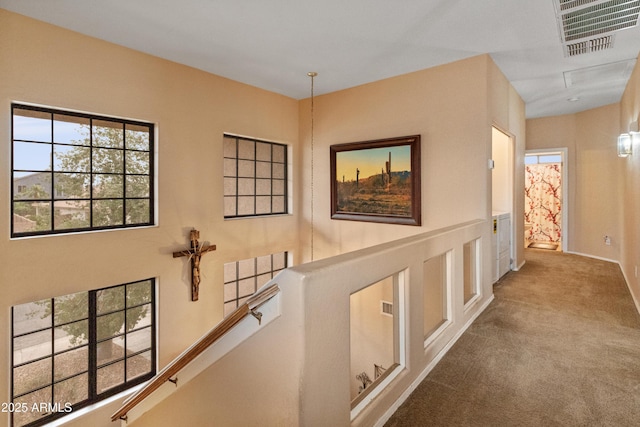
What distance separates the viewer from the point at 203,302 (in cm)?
435

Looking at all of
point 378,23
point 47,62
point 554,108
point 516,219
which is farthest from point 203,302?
point 554,108

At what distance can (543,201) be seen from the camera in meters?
8.06

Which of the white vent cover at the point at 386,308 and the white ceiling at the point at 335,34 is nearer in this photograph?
the white ceiling at the point at 335,34

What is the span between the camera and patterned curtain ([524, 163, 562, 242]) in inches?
309

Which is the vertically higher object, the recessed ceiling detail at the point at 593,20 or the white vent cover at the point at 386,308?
the recessed ceiling detail at the point at 593,20

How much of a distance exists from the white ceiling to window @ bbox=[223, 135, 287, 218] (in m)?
1.06

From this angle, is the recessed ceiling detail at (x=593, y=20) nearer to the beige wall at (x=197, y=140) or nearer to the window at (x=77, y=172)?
the beige wall at (x=197, y=140)

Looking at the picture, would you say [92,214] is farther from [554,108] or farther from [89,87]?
[554,108]

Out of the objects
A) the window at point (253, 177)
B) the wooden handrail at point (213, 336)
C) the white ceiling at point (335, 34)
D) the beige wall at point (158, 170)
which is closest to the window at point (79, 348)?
the beige wall at point (158, 170)

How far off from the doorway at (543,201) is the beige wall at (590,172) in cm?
110

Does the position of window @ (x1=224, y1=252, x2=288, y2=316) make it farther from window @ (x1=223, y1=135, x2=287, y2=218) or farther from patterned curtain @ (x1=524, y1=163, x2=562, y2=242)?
patterned curtain @ (x1=524, y1=163, x2=562, y2=242)

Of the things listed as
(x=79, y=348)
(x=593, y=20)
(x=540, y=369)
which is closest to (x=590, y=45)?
(x=593, y=20)

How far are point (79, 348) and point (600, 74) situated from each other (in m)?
7.19

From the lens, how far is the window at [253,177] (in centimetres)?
496
